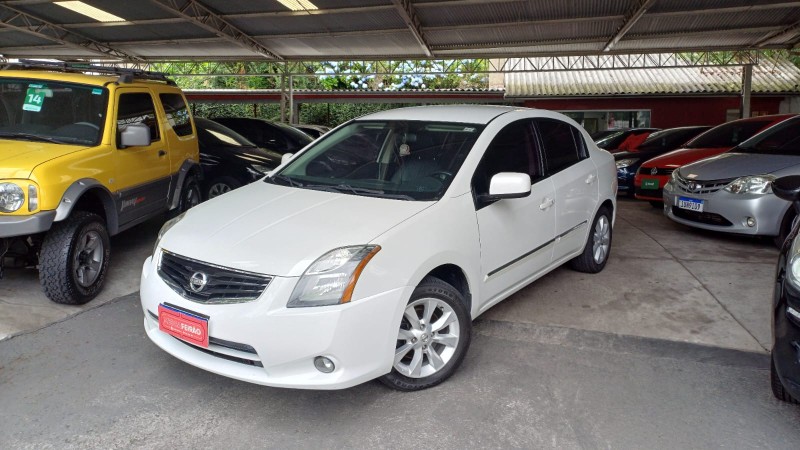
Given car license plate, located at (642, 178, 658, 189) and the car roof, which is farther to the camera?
car license plate, located at (642, 178, 658, 189)

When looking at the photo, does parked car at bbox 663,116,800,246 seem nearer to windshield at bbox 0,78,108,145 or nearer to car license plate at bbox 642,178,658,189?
car license plate at bbox 642,178,658,189

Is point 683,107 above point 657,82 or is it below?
below

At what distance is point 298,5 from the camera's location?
11844 mm

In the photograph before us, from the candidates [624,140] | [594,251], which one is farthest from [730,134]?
[594,251]

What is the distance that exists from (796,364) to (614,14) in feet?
34.8

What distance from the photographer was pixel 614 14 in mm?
11711

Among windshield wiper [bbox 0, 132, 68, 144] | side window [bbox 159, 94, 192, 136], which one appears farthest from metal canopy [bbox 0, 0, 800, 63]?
windshield wiper [bbox 0, 132, 68, 144]

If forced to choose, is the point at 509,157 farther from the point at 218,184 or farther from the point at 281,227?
the point at 218,184

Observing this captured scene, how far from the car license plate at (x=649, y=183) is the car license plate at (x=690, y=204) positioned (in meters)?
1.93

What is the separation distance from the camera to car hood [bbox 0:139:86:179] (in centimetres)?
408

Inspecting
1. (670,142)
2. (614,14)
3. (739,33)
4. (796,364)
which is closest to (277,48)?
(614,14)

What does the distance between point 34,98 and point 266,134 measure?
577cm

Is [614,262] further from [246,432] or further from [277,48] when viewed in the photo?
[277,48]

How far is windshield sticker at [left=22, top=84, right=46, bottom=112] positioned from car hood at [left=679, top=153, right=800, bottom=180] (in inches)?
259
